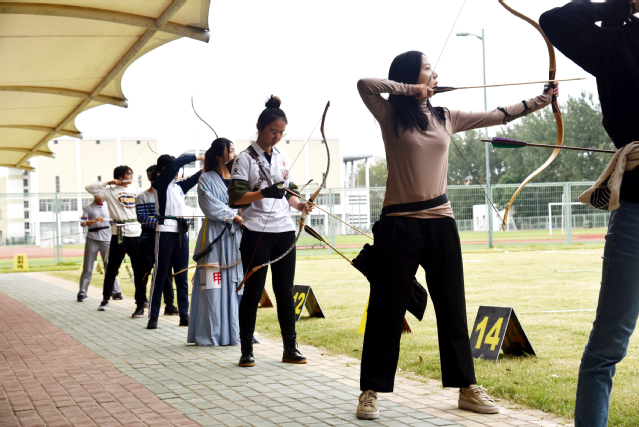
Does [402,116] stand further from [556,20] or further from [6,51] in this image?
[6,51]

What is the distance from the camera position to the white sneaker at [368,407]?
344 centimetres

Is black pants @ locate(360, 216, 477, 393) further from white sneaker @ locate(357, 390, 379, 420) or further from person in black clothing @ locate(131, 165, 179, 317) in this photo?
person in black clothing @ locate(131, 165, 179, 317)

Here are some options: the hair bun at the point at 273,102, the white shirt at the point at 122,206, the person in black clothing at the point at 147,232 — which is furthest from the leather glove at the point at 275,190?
the white shirt at the point at 122,206

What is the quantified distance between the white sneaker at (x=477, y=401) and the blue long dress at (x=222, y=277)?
295 cm

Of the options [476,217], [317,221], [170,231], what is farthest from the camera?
[317,221]

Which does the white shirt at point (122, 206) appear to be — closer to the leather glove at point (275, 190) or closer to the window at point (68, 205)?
the leather glove at point (275, 190)

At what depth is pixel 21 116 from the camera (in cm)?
1005

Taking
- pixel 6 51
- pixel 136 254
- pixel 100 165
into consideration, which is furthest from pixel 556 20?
pixel 100 165

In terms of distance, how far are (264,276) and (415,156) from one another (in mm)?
1868

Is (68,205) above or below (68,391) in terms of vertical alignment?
above

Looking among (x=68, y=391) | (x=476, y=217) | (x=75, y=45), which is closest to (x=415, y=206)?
(x=68, y=391)

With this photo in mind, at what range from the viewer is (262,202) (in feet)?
16.3

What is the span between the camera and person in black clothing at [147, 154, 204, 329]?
7129mm

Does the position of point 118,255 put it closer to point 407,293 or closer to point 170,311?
point 170,311
